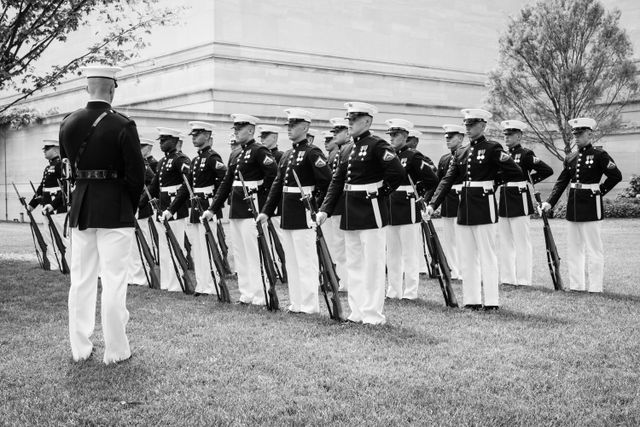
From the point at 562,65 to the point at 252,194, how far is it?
2034 centimetres

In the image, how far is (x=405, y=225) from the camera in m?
11.0

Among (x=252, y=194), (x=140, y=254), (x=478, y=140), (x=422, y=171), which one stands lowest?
(x=140, y=254)

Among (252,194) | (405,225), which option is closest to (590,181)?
(405,225)

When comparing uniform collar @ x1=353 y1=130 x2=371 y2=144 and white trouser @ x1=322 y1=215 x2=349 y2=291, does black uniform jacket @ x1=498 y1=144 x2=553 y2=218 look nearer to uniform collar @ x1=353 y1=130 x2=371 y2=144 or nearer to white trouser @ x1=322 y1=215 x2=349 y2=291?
white trouser @ x1=322 y1=215 x2=349 y2=291

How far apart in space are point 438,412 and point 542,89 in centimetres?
2515

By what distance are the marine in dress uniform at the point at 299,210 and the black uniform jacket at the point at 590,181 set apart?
369cm

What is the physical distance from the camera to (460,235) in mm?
9766

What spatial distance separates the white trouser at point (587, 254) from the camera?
10.7 meters

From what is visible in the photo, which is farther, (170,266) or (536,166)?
(536,166)

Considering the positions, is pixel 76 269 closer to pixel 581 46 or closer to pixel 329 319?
pixel 329 319

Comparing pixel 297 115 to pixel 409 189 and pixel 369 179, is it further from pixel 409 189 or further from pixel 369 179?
pixel 409 189

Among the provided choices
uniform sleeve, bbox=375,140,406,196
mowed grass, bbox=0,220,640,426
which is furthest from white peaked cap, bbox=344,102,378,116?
mowed grass, bbox=0,220,640,426

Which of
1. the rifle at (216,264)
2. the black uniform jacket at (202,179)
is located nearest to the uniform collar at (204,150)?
the black uniform jacket at (202,179)

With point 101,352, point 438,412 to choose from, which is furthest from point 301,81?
point 438,412
